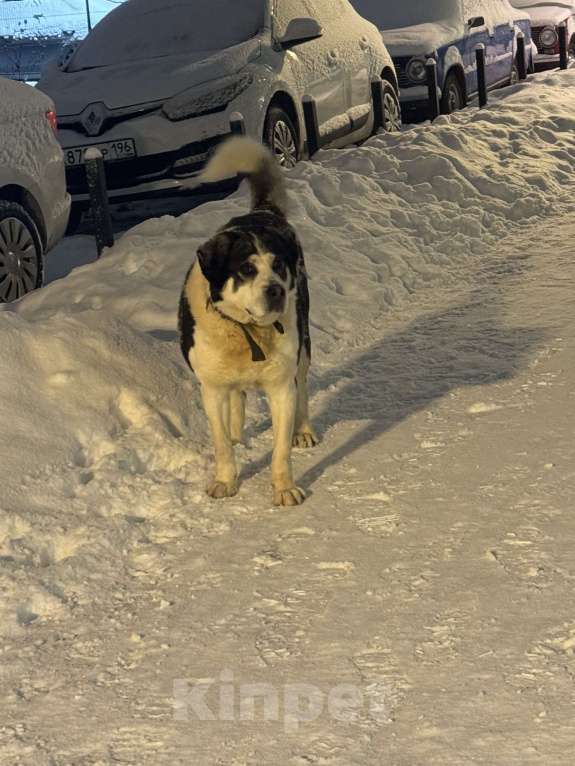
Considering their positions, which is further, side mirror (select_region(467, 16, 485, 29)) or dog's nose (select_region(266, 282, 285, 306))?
side mirror (select_region(467, 16, 485, 29))

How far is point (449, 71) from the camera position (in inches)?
638

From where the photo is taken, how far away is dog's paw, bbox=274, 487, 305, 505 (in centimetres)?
509

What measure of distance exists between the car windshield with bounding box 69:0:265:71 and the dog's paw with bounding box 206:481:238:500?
7.45m

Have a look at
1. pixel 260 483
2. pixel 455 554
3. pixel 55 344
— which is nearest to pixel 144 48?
pixel 55 344

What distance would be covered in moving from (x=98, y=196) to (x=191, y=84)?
6.31 feet

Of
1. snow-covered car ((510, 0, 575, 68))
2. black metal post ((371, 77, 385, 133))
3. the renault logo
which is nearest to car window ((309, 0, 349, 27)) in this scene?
black metal post ((371, 77, 385, 133))

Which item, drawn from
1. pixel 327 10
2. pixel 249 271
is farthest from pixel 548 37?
pixel 249 271

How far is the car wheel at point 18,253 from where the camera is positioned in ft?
26.8

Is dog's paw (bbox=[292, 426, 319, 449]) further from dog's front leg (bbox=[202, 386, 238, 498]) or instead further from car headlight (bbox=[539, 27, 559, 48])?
car headlight (bbox=[539, 27, 559, 48])

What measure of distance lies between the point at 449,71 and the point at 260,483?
1197cm

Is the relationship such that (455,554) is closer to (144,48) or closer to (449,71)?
(144,48)

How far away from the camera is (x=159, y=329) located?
712 cm

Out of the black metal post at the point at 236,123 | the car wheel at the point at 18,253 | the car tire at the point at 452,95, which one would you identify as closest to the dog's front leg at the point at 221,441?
the car wheel at the point at 18,253

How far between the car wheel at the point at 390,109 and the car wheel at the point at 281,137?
7.29 ft
